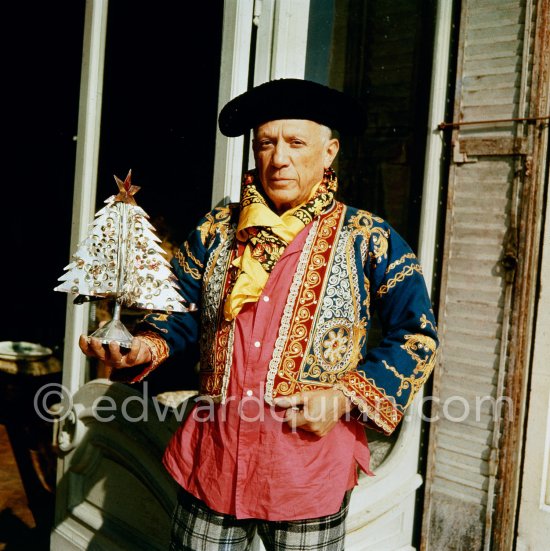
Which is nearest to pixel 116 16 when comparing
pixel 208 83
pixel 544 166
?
pixel 208 83

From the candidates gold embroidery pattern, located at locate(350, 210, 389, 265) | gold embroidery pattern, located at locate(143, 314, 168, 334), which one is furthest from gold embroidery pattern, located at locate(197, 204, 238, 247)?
gold embroidery pattern, located at locate(350, 210, 389, 265)

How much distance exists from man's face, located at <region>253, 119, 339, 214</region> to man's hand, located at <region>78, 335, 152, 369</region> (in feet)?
1.70

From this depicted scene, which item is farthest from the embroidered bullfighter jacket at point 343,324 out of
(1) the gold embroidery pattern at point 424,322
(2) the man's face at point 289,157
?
(2) the man's face at point 289,157

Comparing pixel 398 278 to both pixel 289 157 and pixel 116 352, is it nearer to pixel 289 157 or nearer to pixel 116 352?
pixel 289 157

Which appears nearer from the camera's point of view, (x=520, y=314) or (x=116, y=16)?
(x=520, y=314)

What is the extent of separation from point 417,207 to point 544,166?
50 cm

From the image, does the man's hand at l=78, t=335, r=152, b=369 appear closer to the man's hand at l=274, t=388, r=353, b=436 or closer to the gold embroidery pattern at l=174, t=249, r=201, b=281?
the gold embroidery pattern at l=174, t=249, r=201, b=281

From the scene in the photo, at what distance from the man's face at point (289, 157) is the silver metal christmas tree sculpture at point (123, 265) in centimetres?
35

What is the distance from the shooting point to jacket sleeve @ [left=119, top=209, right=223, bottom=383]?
174 centimetres

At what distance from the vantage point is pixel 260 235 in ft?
5.41

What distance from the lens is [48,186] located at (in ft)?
18.2

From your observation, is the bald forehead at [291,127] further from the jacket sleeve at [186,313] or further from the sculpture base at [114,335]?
the sculpture base at [114,335]

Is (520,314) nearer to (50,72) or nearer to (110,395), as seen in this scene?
(110,395)

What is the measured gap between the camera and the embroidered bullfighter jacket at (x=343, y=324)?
1551 mm
